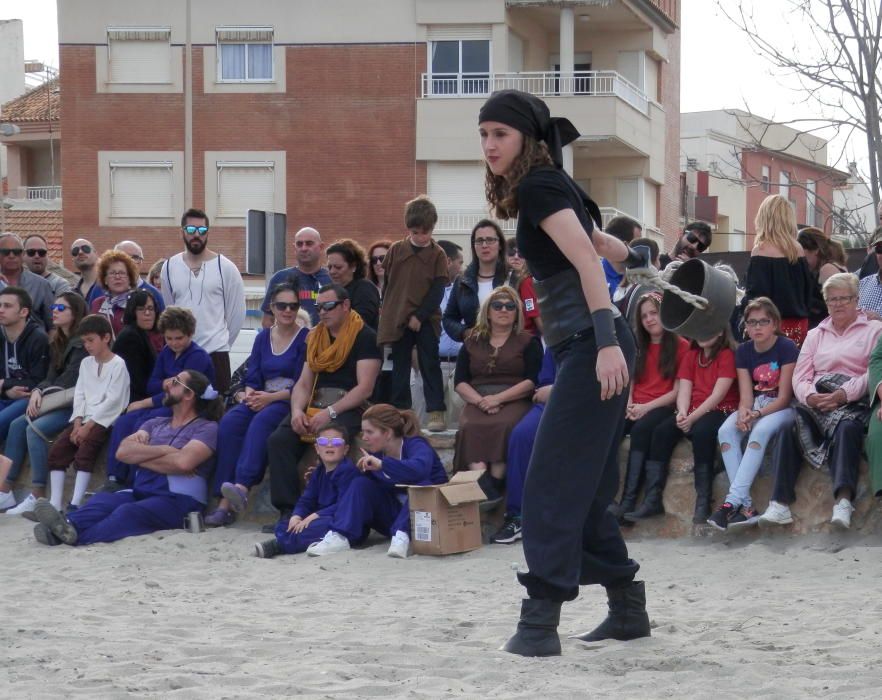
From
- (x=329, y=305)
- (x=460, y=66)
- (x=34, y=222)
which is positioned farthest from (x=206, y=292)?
(x=34, y=222)

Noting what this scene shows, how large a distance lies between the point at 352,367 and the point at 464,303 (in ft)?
3.31

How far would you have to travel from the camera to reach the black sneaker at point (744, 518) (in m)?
7.99

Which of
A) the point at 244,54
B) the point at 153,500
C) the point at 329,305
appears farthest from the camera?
the point at 244,54

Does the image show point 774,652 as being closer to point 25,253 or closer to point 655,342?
point 655,342

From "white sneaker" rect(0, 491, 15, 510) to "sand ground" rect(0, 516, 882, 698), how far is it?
4.17 feet

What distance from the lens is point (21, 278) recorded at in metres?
11.9

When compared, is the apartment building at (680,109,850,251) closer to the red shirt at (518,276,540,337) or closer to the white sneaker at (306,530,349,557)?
the red shirt at (518,276,540,337)

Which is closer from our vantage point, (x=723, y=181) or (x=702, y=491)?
(x=702, y=491)

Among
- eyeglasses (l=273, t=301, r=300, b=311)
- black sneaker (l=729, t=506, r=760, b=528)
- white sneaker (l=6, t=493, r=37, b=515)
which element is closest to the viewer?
black sneaker (l=729, t=506, r=760, b=528)

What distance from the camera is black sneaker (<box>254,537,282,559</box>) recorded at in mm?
8398

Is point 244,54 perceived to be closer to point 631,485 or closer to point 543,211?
point 631,485

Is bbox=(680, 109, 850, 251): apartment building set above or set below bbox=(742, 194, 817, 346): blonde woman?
above

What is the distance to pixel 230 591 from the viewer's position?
735 centimetres

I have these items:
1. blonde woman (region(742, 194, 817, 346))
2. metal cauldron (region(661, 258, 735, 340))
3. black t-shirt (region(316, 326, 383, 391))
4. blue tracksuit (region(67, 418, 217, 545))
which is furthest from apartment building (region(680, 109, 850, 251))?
metal cauldron (region(661, 258, 735, 340))
